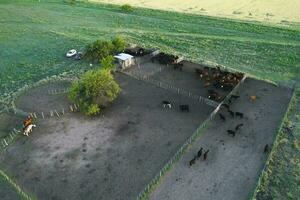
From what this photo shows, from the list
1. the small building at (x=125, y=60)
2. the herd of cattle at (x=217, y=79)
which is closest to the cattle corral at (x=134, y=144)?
the herd of cattle at (x=217, y=79)

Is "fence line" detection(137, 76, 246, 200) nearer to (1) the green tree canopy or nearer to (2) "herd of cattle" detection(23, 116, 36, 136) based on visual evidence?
(2) "herd of cattle" detection(23, 116, 36, 136)

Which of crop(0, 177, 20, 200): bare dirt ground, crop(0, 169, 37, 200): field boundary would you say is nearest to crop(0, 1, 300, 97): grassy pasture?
crop(0, 169, 37, 200): field boundary

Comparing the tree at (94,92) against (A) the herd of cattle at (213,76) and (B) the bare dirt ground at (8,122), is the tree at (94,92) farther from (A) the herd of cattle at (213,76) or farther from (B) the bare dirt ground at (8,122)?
(A) the herd of cattle at (213,76)

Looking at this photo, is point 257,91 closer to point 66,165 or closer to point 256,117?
point 256,117

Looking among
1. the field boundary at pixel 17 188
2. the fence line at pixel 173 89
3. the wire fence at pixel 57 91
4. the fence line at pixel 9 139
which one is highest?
the fence line at pixel 173 89

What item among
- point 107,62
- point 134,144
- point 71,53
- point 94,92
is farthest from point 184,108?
point 71,53

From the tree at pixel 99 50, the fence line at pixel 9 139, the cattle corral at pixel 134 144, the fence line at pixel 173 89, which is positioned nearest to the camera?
the cattle corral at pixel 134 144
